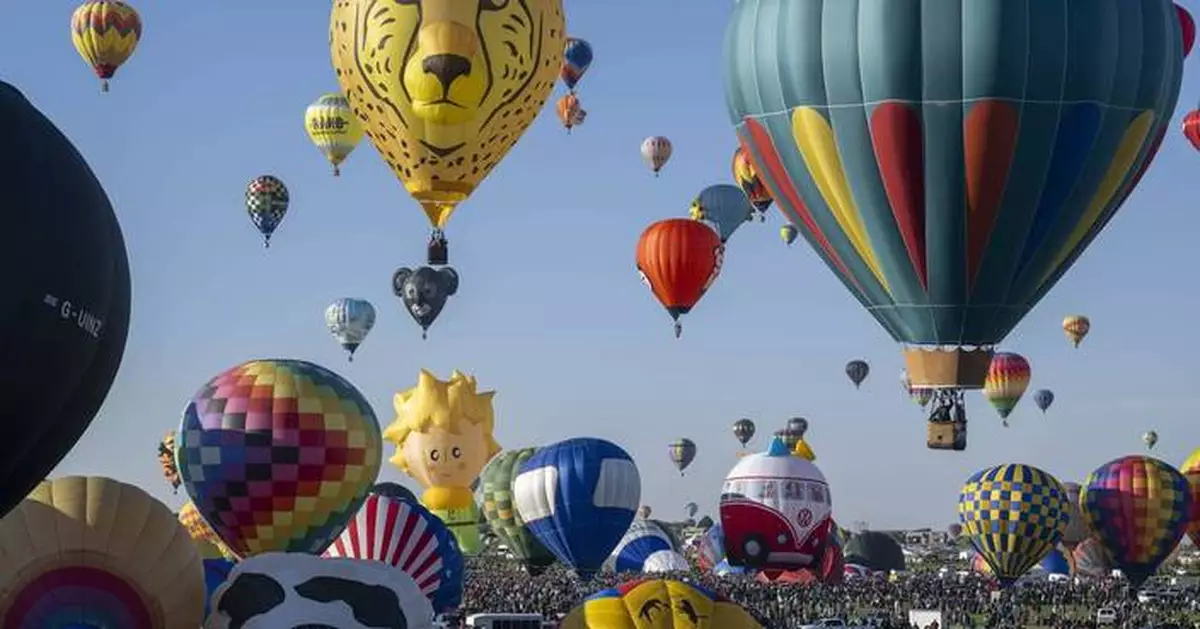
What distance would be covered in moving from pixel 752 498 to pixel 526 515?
5.40 metres

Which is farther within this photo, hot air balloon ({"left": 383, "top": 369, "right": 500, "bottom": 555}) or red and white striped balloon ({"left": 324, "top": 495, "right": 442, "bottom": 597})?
hot air balloon ({"left": 383, "top": 369, "right": 500, "bottom": 555})

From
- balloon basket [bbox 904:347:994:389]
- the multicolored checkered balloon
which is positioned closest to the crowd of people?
the multicolored checkered balloon

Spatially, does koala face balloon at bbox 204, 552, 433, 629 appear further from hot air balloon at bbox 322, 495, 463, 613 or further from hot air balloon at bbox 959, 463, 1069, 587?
hot air balloon at bbox 959, 463, 1069, 587

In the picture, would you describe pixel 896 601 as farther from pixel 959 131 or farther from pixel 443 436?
Result: pixel 959 131

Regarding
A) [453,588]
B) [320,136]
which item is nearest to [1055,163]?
[453,588]

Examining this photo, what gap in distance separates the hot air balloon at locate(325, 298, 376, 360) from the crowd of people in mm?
6993

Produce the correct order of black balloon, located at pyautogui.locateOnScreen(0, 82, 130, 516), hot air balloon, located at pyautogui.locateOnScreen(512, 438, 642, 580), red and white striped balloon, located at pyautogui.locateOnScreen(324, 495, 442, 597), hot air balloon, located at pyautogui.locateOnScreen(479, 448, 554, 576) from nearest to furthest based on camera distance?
black balloon, located at pyautogui.locateOnScreen(0, 82, 130, 516), red and white striped balloon, located at pyautogui.locateOnScreen(324, 495, 442, 597), hot air balloon, located at pyautogui.locateOnScreen(512, 438, 642, 580), hot air balloon, located at pyautogui.locateOnScreen(479, 448, 554, 576)

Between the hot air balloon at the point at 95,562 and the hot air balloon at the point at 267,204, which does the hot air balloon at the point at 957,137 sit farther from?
the hot air balloon at the point at 267,204

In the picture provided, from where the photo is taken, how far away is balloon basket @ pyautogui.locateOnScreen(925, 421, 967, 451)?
84.2 ft

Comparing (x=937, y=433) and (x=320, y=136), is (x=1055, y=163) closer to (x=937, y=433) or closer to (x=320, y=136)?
(x=937, y=433)

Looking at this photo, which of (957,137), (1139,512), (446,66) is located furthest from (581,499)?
(957,137)

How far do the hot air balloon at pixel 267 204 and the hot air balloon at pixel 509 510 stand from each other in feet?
28.3

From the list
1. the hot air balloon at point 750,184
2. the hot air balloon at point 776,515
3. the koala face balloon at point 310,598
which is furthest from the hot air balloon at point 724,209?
the koala face balloon at point 310,598

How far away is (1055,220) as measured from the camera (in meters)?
25.2
